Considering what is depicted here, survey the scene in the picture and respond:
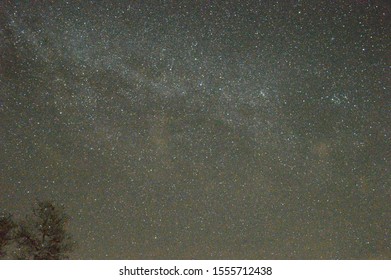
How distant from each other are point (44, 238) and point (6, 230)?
89 cm

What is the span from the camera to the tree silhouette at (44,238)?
1260 centimetres

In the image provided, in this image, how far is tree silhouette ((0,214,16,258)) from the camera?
12.6 metres

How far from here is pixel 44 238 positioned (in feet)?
42.0

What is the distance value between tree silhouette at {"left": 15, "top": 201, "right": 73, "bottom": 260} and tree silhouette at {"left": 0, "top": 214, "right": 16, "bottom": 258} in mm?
148

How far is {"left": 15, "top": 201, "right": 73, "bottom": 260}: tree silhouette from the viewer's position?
12.6 m

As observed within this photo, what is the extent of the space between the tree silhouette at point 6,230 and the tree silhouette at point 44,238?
148 mm

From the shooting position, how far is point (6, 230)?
42.4 feet

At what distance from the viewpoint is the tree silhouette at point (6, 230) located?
498 inches
